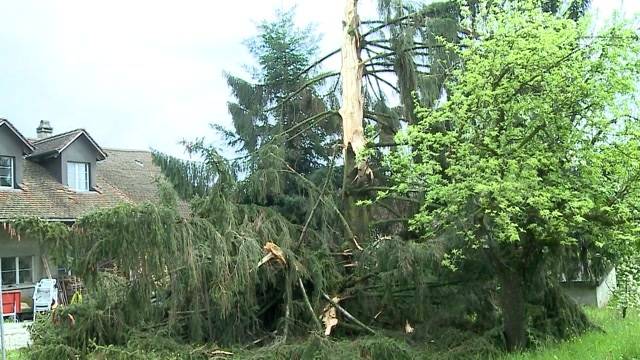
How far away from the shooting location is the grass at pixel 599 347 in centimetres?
851

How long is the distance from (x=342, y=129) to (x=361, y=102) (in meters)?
0.69

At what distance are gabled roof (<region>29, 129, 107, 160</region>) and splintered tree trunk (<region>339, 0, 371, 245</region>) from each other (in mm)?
11145

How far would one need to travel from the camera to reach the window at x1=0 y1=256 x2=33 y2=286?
19172mm

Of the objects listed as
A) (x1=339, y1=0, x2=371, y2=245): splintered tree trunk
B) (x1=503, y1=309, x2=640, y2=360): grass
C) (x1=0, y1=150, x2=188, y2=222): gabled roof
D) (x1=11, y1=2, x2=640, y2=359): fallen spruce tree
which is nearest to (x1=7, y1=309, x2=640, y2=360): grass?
(x1=503, y1=309, x2=640, y2=360): grass

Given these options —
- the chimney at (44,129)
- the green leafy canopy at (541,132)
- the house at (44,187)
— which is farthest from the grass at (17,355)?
the chimney at (44,129)

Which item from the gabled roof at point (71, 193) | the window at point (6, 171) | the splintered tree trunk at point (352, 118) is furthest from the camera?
the window at point (6, 171)

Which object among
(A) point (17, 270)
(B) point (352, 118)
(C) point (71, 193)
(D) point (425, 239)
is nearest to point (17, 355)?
(D) point (425, 239)

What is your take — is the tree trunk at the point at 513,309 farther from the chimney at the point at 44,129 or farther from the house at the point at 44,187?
the chimney at the point at 44,129

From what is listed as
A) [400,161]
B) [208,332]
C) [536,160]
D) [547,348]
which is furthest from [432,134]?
[208,332]

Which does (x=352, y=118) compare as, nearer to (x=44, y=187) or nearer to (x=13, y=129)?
(x=13, y=129)

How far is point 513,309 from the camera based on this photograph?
964 centimetres

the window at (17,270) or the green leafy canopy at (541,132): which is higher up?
the green leafy canopy at (541,132)

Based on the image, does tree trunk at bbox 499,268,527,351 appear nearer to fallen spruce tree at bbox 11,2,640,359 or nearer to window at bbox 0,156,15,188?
fallen spruce tree at bbox 11,2,640,359

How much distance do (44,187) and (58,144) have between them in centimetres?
172
